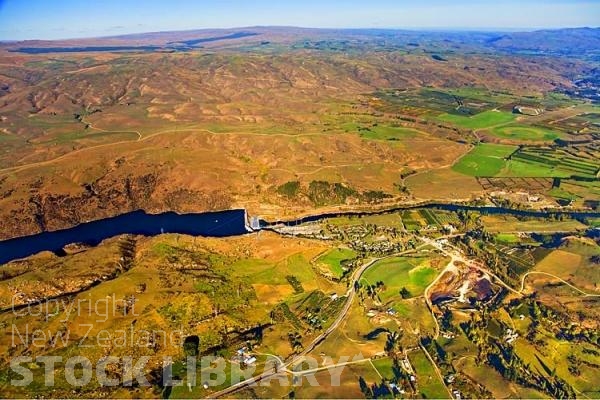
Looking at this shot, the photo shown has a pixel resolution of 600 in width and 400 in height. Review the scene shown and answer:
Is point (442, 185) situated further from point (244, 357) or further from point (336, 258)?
point (244, 357)

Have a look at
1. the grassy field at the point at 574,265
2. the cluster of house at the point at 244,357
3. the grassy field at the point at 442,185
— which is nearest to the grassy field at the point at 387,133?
the grassy field at the point at 442,185

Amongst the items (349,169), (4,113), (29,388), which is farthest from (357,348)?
(4,113)

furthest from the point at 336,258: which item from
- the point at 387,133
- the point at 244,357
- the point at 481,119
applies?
the point at 481,119

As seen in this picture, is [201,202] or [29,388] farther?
[201,202]

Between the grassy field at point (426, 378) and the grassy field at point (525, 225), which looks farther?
the grassy field at point (525, 225)

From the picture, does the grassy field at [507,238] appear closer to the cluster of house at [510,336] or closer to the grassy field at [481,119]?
the cluster of house at [510,336]

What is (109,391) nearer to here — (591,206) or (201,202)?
(201,202)
